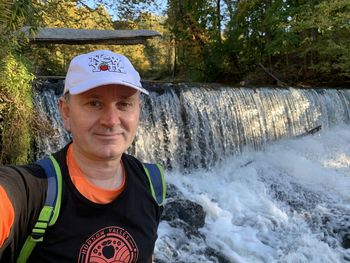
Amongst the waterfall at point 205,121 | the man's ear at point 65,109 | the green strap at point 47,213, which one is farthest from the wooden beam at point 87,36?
the green strap at point 47,213

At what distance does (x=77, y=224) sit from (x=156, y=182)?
1.03ft

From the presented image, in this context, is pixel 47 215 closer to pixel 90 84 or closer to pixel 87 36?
pixel 90 84

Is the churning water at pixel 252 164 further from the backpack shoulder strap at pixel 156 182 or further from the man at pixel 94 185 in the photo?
the man at pixel 94 185

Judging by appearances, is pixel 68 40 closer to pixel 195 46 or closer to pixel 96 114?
pixel 96 114

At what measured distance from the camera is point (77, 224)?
1116 millimetres

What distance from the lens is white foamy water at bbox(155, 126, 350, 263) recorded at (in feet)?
17.3

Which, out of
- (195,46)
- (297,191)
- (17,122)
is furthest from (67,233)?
(195,46)

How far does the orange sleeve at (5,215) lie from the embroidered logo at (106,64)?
0.41m

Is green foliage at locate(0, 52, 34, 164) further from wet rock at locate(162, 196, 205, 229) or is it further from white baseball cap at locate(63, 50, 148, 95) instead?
white baseball cap at locate(63, 50, 148, 95)

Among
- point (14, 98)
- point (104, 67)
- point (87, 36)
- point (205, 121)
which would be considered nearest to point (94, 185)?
point (104, 67)

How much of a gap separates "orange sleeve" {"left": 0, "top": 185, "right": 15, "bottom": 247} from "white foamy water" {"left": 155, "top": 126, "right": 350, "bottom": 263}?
4.05 meters

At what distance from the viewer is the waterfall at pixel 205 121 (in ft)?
26.3

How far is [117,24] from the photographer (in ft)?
45.2

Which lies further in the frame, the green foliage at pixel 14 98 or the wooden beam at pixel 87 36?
the wooden beam at pixel 87 36
